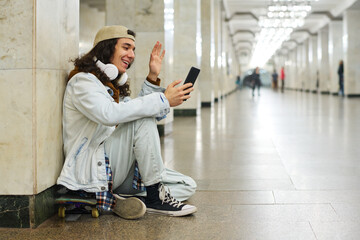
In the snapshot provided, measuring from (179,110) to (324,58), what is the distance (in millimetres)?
26017

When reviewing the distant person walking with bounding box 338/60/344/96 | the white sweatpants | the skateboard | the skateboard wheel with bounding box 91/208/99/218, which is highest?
the distant person walking with bounding box 338/60/344/96

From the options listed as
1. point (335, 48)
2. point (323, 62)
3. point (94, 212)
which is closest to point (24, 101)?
point (94, 212)

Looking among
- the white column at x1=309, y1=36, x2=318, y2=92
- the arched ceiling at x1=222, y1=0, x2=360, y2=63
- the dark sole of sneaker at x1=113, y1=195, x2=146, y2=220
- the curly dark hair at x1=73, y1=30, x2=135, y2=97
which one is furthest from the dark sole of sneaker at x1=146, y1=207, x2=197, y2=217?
the white column at x1=309, y1=36, x2=318, y2=92

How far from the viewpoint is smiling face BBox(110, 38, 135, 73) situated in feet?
11.4

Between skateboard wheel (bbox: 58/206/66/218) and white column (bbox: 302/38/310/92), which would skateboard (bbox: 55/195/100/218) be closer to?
skateboard wheel (bbox: 58/206/66/218)

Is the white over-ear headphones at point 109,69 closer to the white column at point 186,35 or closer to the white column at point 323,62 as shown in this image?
the white column at point 186,35

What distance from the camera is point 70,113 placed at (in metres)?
3.32

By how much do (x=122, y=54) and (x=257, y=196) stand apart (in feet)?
5.33

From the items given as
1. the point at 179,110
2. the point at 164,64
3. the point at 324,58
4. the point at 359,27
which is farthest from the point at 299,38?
the point at 164,64

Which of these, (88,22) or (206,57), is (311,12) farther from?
(88,22)

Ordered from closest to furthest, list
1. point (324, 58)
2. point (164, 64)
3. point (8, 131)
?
point (8, 131), point (164, 64), point (324, 58)

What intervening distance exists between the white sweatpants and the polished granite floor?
12.0 inches

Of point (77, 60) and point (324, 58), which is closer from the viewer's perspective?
point (77, 60)

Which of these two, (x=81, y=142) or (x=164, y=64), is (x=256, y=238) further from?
(x=164, y=64)
